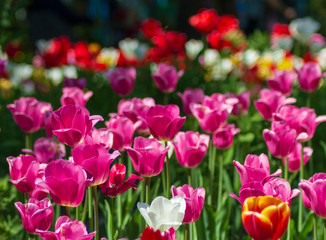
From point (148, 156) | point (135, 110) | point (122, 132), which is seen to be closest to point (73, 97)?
point (135, 110)

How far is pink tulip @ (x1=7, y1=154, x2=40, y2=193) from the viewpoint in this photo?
1214mm

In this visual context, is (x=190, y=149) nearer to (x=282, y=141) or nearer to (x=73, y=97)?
(x=282, y=141)

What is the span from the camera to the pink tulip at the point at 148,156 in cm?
122

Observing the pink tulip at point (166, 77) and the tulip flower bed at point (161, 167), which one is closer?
the tulip flower bed at point (161, 167)

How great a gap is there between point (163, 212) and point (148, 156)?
0.23m

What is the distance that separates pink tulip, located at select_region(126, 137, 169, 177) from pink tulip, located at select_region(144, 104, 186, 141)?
14cm

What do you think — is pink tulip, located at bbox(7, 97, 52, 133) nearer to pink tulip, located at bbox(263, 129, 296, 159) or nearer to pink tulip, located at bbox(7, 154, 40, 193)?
pink tulip, located at bbox(7, 154, 40, 193)

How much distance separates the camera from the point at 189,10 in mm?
6754

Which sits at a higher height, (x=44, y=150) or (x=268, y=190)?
(x=268, y=190)

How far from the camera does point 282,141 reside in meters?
1.43

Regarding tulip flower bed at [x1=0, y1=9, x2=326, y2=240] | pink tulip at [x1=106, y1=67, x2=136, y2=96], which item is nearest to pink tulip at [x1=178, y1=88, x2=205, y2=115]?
tulip flower bed at [x1=0, y1=9, x2=326, y2=240]

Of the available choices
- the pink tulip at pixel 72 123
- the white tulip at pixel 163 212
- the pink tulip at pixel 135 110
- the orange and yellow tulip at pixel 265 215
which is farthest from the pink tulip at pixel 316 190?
the pink tulip at pixel 135 110

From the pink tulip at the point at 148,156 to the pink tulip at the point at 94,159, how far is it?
113 millimetres

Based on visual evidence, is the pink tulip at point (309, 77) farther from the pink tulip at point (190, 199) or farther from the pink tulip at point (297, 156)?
the pink tulip at point (190, 199)
